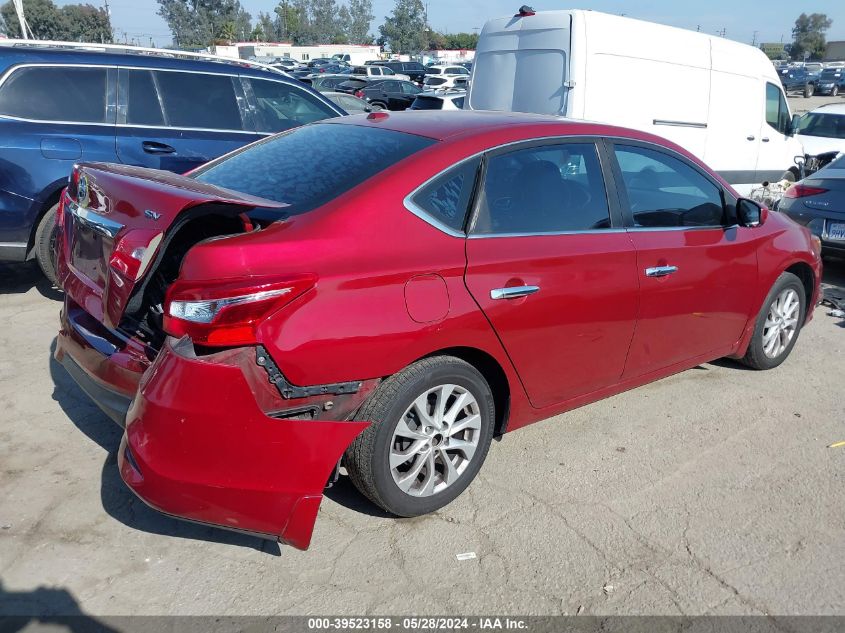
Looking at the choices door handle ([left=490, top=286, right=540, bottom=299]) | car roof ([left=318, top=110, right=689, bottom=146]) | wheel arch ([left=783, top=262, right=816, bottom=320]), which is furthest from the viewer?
wheel arch ([left=783, top=262, right=816, bottom=320])

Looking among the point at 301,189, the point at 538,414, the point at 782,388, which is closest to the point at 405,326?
the point at 301,189

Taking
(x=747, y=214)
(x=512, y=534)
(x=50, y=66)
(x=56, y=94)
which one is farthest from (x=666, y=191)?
(x=50, y=66)

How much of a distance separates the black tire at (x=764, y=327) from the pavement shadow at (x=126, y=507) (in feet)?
11.0

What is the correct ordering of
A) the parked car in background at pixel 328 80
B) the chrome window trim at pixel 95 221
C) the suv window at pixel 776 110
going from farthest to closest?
1. the parked car in background at pixel 328 80
2. the suv window at pixel 776 110
3. the chrome window trim at pixel 95 221

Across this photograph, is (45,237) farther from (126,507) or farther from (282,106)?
(126,507)

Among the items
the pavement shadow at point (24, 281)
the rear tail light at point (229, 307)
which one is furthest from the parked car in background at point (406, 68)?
the rear tail light at point (229, 307)

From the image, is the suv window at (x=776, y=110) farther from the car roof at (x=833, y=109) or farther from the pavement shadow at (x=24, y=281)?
the pavement shadow at (x=24, y=281)

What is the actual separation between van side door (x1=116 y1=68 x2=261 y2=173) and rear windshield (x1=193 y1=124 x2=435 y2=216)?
238 cm

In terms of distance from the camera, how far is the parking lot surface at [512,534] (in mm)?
2738

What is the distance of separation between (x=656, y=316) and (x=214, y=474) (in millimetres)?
2421

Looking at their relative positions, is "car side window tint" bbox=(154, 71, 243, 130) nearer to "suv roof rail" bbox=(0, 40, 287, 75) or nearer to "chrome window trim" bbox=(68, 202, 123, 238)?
"suv roof rail" bbox=(0, 40, 287, 75)

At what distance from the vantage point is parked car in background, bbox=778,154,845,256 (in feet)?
22.3

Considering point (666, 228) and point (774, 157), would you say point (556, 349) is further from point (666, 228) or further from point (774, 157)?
point (774, 157)

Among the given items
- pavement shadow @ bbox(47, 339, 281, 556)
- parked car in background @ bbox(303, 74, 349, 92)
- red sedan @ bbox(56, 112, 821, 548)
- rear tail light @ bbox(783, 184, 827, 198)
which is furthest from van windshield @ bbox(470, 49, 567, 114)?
parked car in background @ bbox(303, 74, 349, 92)
